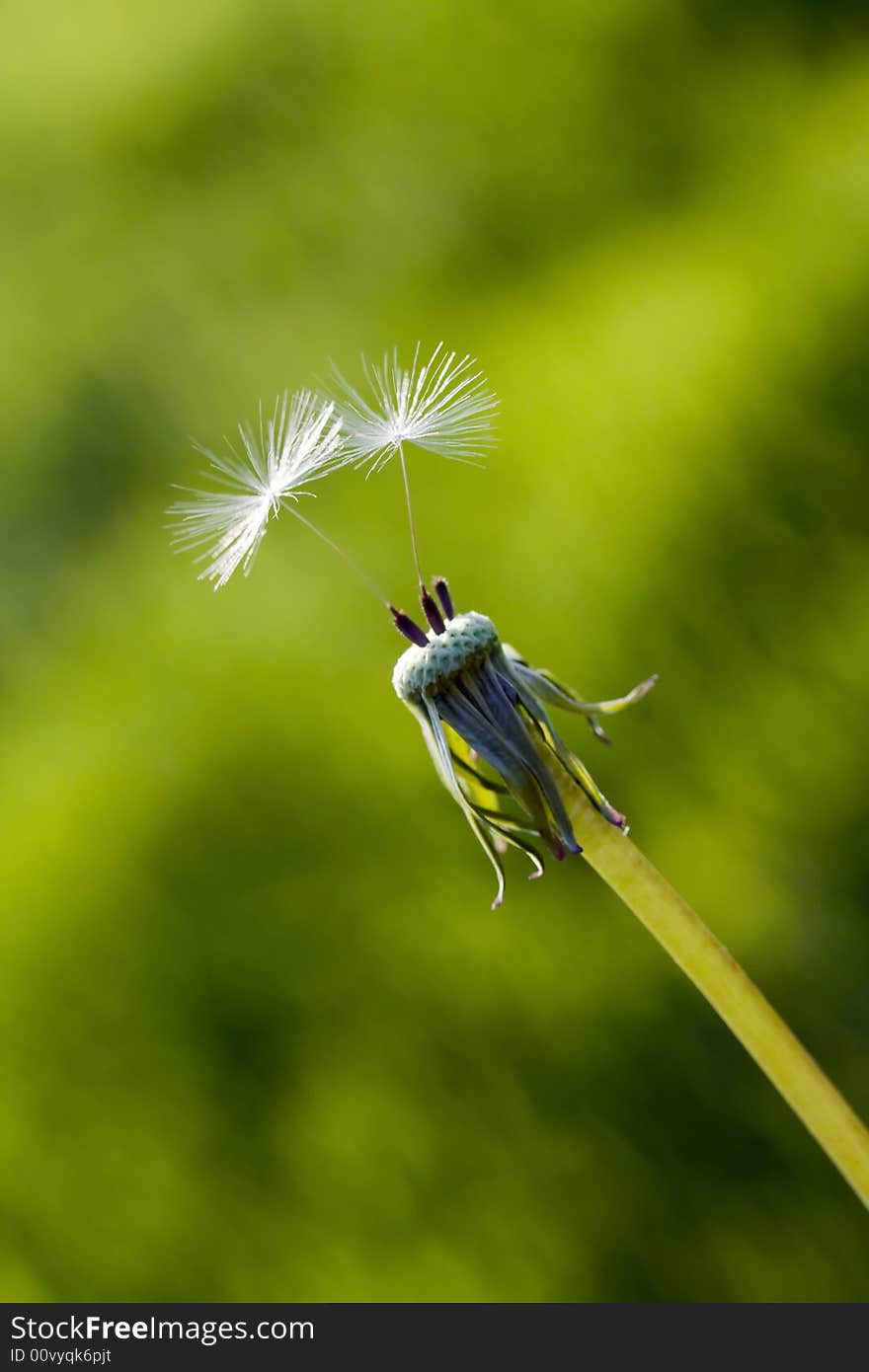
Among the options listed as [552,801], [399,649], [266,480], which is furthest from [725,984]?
[399,649]

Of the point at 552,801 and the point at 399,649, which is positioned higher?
the point at 399,649

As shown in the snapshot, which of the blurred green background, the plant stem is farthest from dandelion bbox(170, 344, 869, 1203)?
the blurred green background

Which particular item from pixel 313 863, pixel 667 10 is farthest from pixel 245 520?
pixel 667 10

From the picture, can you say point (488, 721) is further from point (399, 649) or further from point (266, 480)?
point (399, 649)

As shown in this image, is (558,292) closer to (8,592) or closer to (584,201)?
(584,201)

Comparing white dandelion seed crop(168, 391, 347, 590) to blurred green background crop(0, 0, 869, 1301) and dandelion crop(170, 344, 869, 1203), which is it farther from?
blurred green background crop(0, 0, 869, 1301)

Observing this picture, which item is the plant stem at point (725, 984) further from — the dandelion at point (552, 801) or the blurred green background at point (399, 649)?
the blurred green background at point (399, 649)

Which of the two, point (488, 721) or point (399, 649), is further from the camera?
point (399, 649)

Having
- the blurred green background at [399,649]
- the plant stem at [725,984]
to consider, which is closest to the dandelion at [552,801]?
the plant stem at [725,984]
